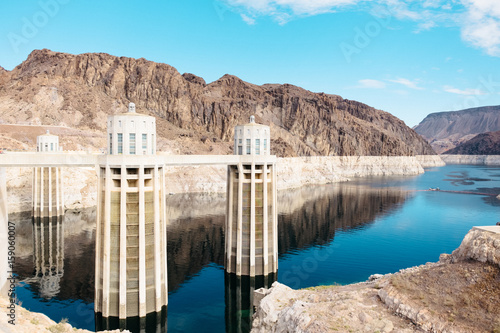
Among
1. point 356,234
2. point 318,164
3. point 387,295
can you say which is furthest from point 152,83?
point 387,295

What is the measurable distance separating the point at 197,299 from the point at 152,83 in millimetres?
139470

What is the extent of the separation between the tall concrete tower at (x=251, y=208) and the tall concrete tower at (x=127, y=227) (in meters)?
11.4

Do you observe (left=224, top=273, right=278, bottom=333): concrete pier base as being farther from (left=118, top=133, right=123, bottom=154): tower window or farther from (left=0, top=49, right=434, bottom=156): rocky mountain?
(left=0, top=49, right=434, bottom=156): rocky mountain

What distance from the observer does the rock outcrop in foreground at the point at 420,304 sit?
50.6 feet

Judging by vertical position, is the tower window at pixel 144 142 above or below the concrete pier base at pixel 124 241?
above

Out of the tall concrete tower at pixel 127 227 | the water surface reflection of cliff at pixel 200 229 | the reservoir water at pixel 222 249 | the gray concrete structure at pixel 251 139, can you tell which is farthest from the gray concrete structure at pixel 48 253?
the gray concrete structure at pixel 251 139

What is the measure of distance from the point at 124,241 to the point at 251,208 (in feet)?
47.7

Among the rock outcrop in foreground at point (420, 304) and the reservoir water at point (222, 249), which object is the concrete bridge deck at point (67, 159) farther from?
the rock outcrop in foreground at point (420, 304)

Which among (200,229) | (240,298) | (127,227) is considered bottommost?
(240,298)

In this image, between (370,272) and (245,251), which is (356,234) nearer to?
(370,272)

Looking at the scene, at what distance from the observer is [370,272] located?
4222 cm

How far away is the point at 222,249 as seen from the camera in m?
51.1

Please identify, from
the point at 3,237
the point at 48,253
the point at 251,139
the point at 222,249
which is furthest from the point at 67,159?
the point at 222,249

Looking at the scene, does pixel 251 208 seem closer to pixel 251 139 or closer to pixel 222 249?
pixel 251 139
